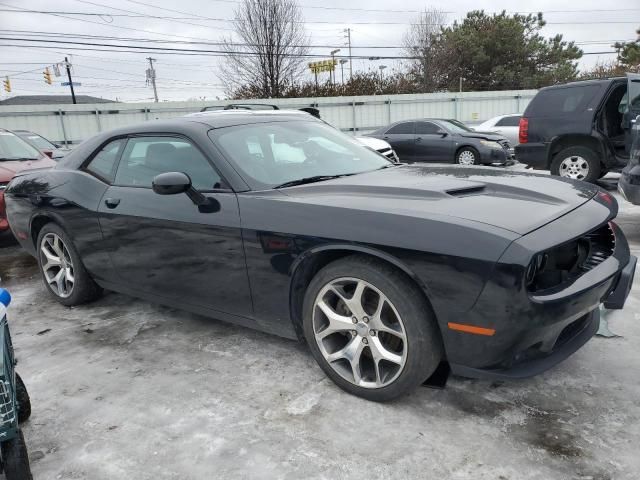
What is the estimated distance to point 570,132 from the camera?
7.98 m

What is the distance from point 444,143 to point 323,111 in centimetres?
877

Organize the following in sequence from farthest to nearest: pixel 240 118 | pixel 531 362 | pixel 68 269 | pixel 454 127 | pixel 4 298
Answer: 1. pixel 454 127
2. pixel 68 269
3. pixel 240 118
4. pixel 531 362
5. pixel 4 298

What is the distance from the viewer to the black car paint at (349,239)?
82.2 inches

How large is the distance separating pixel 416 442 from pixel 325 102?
1867cm

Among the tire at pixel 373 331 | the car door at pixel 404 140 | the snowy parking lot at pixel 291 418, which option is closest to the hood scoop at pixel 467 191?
the tire at pixel 373 331

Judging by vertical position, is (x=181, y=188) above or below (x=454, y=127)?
above

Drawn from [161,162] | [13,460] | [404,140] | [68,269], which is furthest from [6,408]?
[404,140]

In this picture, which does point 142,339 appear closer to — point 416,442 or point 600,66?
point 416,442

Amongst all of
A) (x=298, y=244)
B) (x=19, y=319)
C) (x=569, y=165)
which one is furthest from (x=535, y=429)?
(x=569, y=165)

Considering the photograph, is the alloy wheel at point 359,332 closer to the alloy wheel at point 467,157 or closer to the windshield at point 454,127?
the alloy wheel at point 467,157

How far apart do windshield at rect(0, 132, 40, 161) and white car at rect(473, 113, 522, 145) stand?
11.3 metres

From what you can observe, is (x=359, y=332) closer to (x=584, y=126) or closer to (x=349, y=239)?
(x=349, y=239)

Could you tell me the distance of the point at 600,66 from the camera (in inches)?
1735

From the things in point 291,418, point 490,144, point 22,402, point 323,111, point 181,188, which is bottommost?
point 291,418
